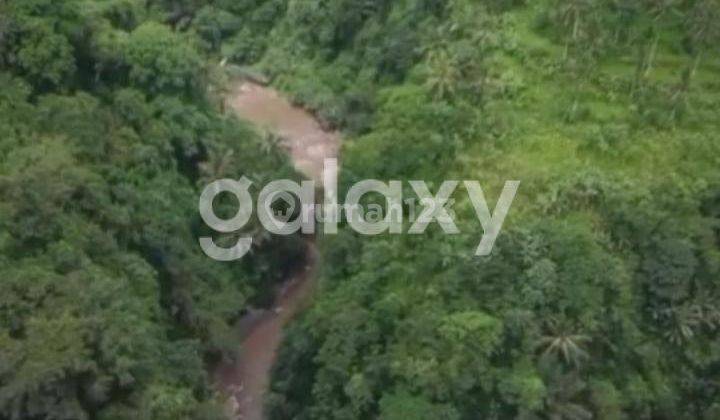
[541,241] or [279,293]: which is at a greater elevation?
[541,241]

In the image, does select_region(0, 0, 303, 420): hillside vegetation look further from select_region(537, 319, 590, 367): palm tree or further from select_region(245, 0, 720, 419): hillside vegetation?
select_region(537, 319, 590, 367): palm tree

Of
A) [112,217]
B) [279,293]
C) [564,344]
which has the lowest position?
[279,293]

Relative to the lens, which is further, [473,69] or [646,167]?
[473,69]

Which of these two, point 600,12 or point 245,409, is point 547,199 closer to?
point 600,12

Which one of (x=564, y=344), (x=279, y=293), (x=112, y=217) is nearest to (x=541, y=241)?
(x=564, y=344)

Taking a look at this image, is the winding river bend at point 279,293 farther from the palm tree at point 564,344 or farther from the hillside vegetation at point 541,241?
the palm tree at point 564,344

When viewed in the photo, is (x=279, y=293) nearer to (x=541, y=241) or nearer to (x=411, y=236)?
(x=411, y=236)

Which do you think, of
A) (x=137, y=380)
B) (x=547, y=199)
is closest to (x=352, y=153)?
(x=547, y=199)
